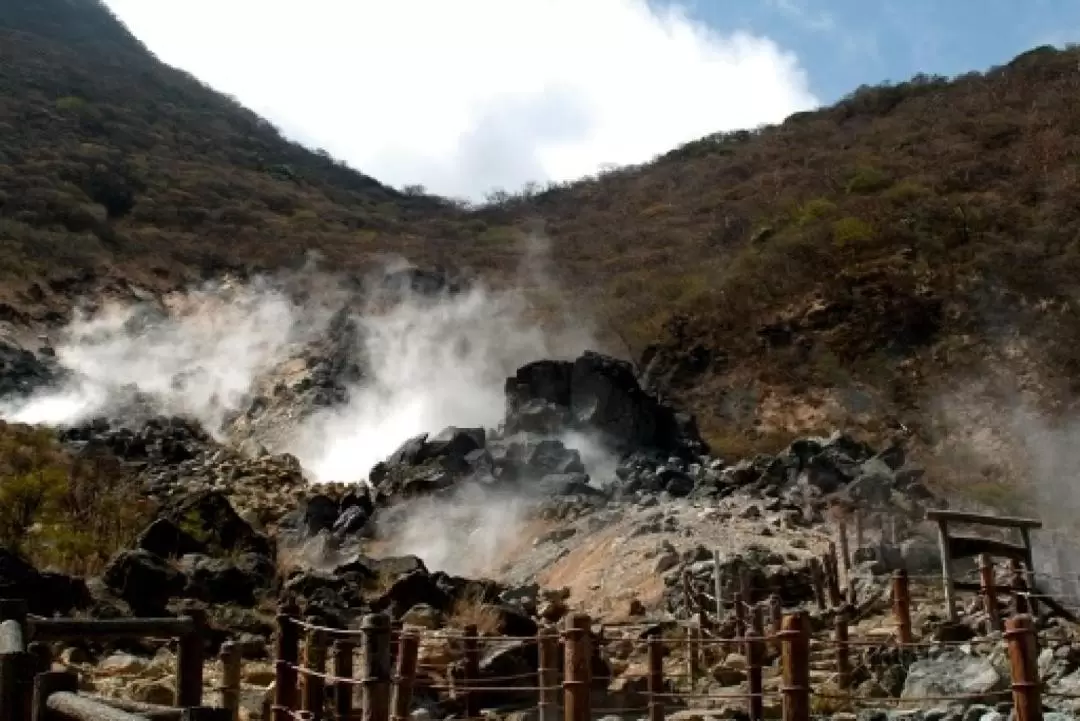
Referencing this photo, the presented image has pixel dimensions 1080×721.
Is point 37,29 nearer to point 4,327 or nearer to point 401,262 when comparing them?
point 401,262

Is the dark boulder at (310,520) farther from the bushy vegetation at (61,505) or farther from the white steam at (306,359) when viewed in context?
the white steam at (306,359)

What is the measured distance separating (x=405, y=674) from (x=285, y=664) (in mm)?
1043

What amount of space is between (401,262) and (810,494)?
36.7m

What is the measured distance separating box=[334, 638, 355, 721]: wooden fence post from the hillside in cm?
2389

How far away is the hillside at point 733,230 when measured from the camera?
35.1 meters

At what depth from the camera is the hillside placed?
35.1 meters

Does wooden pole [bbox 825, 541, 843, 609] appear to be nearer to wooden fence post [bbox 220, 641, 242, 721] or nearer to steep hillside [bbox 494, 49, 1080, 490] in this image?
wooden fence post [bbox 220, 641, 242, 721]

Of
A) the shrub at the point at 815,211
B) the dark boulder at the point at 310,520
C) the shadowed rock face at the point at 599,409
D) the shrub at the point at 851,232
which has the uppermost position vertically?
the shrub at the point at 815,211

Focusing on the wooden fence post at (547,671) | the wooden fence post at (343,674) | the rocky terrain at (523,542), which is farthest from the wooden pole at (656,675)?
the wooden fence post at (343,674)

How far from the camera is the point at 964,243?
3969 cm

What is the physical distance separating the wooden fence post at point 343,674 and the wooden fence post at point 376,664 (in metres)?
1.39

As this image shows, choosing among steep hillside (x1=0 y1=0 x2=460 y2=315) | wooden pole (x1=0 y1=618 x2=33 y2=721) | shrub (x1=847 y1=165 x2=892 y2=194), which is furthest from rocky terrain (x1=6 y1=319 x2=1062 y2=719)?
steep hillside (x1=0 y1=0 x2=460 y2=315)

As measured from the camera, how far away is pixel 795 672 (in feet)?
25.5

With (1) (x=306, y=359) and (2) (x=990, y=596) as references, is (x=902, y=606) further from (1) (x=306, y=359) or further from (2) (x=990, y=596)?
(1) (x=306, y=359)
